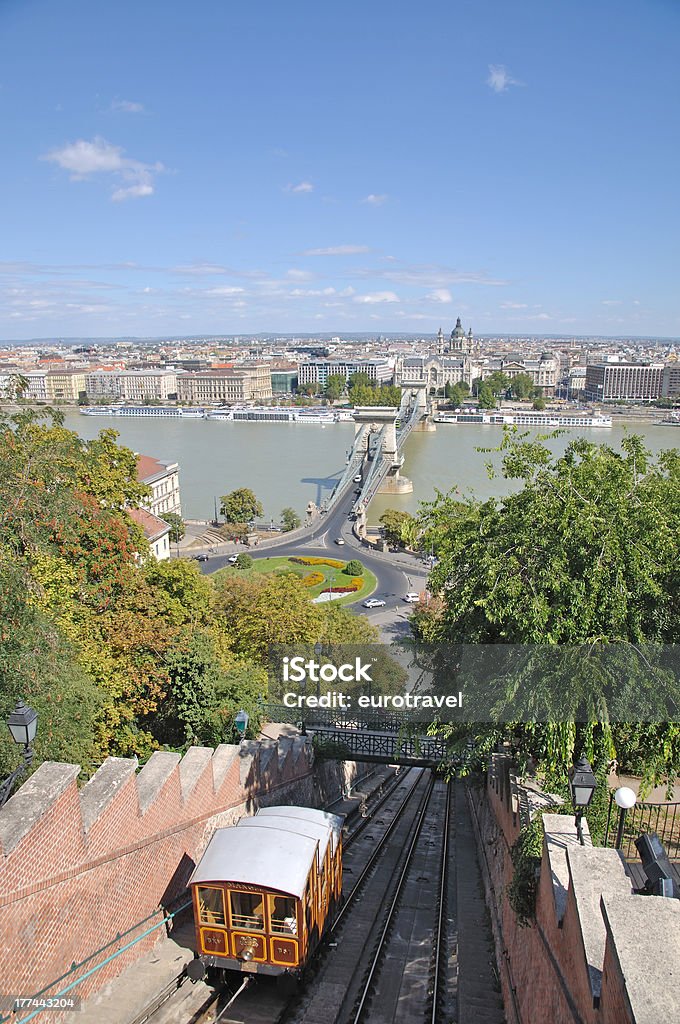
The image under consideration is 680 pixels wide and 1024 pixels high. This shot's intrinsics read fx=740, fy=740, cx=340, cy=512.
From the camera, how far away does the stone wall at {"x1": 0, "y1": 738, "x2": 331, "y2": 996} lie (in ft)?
13.6

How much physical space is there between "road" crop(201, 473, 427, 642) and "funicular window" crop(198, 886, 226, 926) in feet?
58.9

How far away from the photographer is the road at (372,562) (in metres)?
25.7

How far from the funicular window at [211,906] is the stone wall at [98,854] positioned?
1.99ft

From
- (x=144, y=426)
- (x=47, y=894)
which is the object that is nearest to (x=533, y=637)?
(x=47, y=894)

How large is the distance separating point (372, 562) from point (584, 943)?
30509 mm

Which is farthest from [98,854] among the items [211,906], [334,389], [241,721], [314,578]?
A: [334,389]

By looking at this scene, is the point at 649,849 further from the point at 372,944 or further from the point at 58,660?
the point at 58,660

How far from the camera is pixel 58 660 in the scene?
6.81 m

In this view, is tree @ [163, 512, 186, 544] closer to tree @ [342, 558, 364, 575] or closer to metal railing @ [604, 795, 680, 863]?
tree @ [342, 558, 364, 575]

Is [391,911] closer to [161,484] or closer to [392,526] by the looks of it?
[392,526]

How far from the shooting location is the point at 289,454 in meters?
69.5

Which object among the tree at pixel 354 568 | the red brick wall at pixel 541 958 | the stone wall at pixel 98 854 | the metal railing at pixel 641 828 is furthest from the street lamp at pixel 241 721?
the tree at pixel 354 568

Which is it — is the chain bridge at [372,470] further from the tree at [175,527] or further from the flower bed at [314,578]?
the flower bed at [314,578]

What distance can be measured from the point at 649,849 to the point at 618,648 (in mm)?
2129
